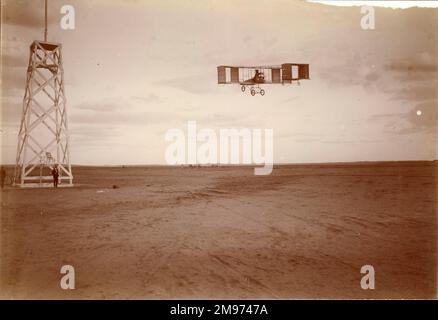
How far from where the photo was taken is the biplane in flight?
15680 mm

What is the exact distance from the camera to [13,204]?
45.6ft

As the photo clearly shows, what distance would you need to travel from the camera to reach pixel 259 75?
62.1 feet

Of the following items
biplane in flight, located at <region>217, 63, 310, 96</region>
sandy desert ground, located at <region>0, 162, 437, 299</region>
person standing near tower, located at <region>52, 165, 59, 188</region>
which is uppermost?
biplane in flight, located at <region>217, 63, 310, 96</region>

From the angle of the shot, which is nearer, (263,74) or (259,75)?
(263,74)

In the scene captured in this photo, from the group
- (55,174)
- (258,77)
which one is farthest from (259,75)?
(55,174)

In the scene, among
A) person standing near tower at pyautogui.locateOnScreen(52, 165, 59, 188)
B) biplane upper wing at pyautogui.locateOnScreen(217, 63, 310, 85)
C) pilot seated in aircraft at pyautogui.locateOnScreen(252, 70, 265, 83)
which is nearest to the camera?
biplane upper wing at pyautogui.locateOnScreen(217, 63, 310, 85)

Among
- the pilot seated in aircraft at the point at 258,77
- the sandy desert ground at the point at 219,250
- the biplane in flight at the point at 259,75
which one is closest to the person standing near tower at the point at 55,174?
the sandy desert ground at the point at 219,250

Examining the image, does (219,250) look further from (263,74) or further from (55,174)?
(55,174)

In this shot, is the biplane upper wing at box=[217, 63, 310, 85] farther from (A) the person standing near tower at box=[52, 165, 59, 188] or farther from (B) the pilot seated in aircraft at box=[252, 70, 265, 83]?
(A) the person standing near tower at box=[52, 165, 59, 188]

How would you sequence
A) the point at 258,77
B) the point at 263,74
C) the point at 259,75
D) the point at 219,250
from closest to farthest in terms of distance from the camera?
the point at 219,250 < the point at 263,74 < the point at 258,77 < the point at 259,75

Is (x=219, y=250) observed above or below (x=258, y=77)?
below

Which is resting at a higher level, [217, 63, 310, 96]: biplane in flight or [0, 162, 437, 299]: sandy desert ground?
[217, 63, 310, 96]: biplane in flight

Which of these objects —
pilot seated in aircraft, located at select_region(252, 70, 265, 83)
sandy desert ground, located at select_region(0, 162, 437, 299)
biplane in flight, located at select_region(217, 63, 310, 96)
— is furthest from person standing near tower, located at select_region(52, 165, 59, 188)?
pilot seated in aircraft, located at select_region(252, 70, 265, 83)
